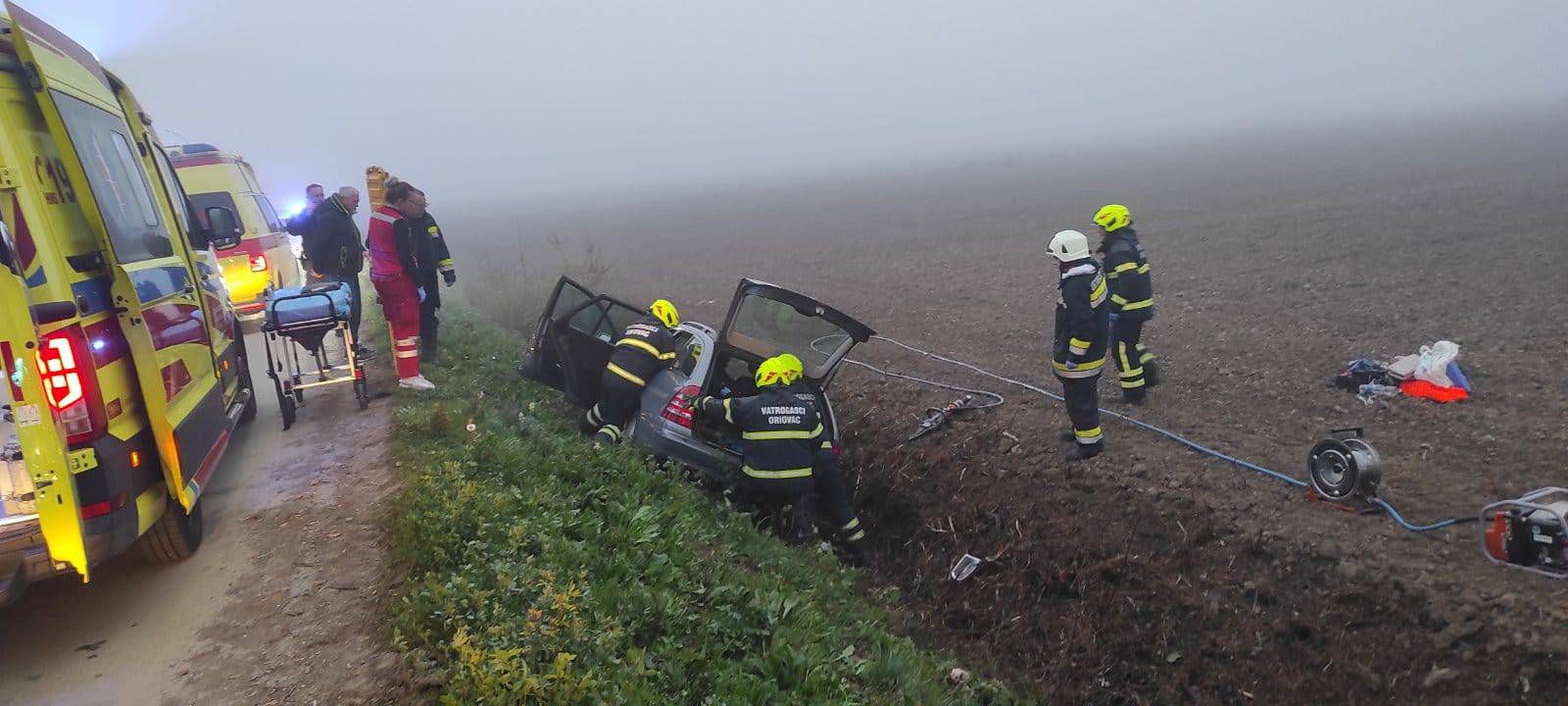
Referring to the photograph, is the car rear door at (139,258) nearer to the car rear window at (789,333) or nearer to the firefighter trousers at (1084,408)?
the car rear window at (789,333)

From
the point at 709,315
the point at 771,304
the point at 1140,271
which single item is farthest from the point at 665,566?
the point at 709,315

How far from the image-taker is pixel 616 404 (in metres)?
7.04

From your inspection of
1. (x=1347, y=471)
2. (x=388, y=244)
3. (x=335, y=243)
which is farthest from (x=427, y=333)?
(x=1347, y=471)

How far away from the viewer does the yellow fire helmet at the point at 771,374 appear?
6.33m

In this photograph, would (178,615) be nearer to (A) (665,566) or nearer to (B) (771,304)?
(A) (665,566)

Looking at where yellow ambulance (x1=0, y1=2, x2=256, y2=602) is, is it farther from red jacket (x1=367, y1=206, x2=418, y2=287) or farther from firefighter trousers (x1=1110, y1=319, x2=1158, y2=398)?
firefighter trousers (x1=1110, y1=319, x2=1158, y2=398)

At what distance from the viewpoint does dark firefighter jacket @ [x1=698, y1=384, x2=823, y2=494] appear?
6.23 metres

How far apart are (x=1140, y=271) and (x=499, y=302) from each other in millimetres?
12491

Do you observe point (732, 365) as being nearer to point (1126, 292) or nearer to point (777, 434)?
point (777, 434)

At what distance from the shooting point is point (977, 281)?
656 inches

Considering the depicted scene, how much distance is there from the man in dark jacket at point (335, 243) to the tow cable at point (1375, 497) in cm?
508

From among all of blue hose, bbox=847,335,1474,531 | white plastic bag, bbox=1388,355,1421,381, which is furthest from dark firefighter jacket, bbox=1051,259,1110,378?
white plastic bag, bbox=1388,355,1421,381

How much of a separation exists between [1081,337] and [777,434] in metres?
2.80

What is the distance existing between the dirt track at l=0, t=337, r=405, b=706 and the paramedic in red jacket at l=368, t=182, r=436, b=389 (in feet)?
7.21
